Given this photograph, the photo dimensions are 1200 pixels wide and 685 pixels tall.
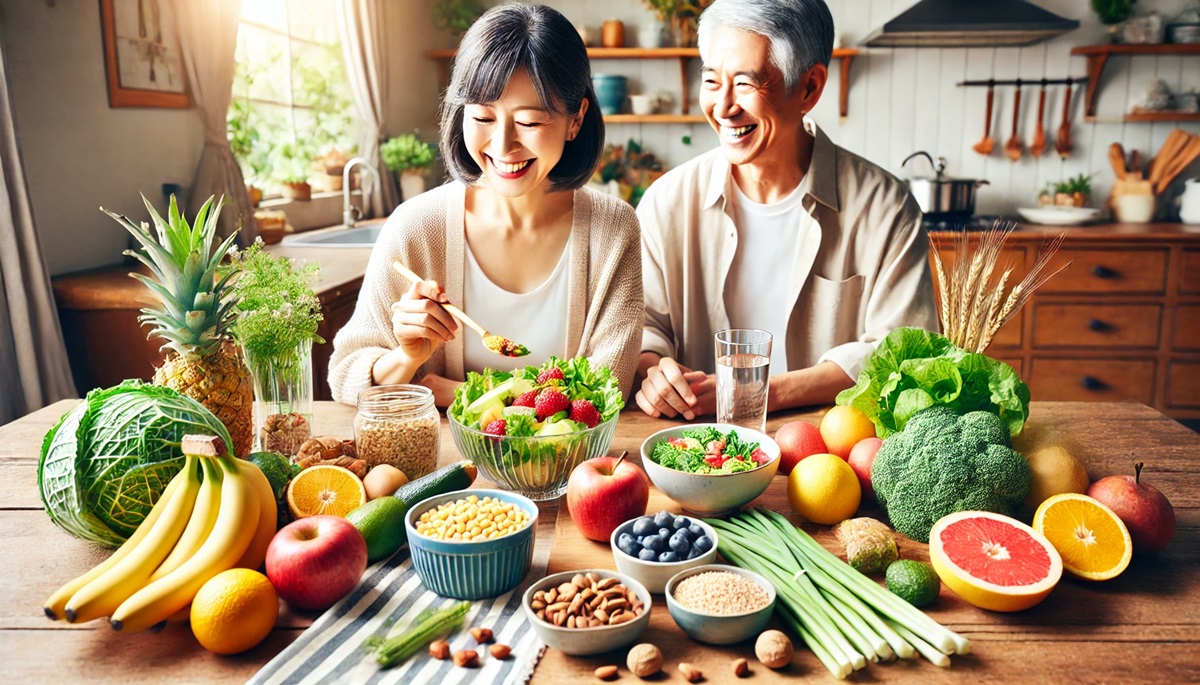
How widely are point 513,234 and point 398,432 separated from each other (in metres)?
0.72

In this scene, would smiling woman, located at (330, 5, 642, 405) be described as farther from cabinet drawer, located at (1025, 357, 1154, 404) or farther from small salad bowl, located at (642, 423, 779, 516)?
cabinet drawer, located at (1025, 357, 1154, 404)

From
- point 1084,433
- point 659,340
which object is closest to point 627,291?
point 659,340

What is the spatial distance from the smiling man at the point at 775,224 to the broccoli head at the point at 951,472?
768 millimetres

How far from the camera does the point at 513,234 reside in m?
1.87

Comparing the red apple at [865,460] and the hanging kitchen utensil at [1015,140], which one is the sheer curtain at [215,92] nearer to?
the red apple at [865,460]

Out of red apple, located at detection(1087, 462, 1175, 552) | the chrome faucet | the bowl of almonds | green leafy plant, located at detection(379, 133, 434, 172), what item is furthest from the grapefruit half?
green leafy plant, located at detection(379, 133, 434, 172)

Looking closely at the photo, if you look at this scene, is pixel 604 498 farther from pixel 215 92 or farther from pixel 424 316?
pixel 215 92

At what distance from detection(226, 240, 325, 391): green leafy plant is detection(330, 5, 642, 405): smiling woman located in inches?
9.9

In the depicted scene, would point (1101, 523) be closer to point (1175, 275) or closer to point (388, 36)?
point (1175, 275)

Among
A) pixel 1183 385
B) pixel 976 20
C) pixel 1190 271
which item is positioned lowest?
pixel 1183 385

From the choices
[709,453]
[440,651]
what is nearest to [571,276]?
[709,453]

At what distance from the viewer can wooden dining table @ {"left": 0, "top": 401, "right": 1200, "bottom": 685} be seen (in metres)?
0.86

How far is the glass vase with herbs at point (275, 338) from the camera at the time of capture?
50.8 inches

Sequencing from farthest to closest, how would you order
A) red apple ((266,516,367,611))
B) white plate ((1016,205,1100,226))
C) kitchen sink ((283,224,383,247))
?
white plate ((1016,205,1100,226)) < kitchen sink ((283,224,383,247)) < red apple ((266,516,367,611))
